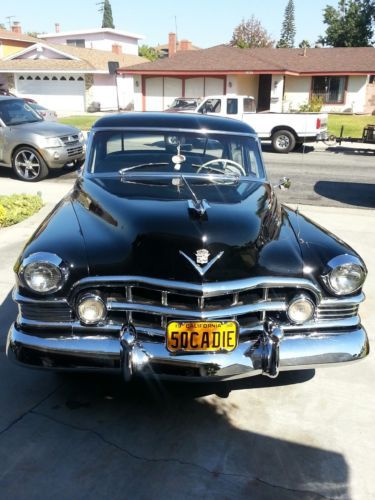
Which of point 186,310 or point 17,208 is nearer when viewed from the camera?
point 186,310

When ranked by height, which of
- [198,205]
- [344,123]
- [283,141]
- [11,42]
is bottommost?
[344,123]

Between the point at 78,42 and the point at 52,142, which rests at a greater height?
the point at 78,42

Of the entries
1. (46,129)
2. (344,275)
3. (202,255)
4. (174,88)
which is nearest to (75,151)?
(46,129)

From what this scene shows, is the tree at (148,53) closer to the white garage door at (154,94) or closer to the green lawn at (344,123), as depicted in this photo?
the white garage door at (154,94)

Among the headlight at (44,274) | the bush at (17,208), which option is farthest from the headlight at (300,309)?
the bush at (17,208)

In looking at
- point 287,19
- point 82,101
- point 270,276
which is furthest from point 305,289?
point 287,19

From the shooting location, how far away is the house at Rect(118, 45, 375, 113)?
29.7 meters

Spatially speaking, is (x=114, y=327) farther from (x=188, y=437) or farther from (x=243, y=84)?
(x=243, y=84)

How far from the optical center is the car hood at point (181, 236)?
298 centimetres

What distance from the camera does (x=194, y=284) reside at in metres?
2.91

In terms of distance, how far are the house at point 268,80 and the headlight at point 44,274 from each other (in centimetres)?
2786

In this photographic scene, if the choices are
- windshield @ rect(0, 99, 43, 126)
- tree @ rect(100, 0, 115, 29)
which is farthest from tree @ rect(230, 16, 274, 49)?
windshield @ rect(0, 99, 43, 126)

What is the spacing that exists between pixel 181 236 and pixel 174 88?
29.9 metres

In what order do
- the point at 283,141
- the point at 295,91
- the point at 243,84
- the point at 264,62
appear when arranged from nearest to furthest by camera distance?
1. the point at 283,141
2. the point at 264,62
3. the point at 243,84
4. the point at 295,91
